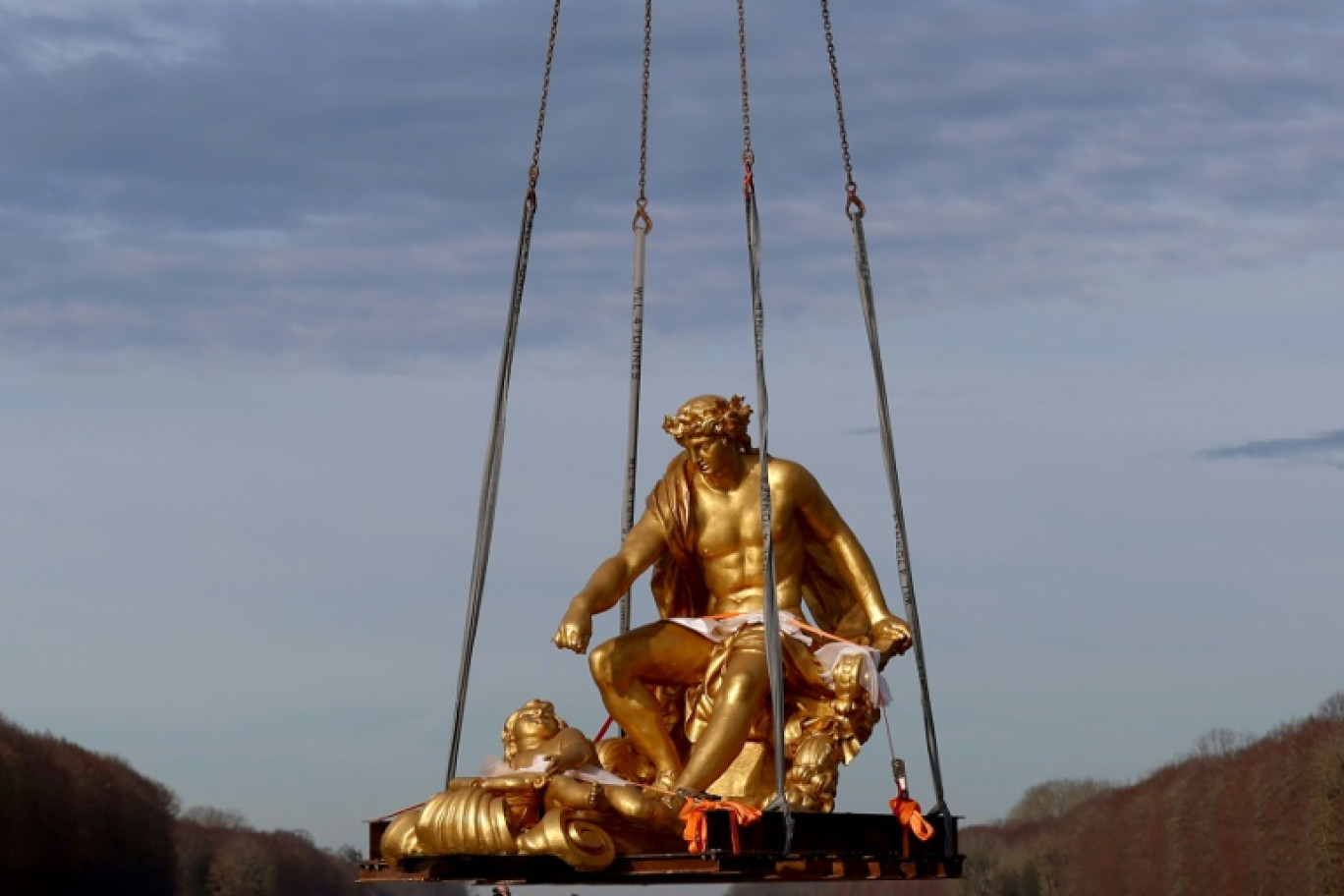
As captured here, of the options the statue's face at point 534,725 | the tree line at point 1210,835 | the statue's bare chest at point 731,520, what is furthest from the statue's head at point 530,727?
the tree line at point 1210,835

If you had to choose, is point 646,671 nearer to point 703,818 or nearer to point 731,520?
point 731,520

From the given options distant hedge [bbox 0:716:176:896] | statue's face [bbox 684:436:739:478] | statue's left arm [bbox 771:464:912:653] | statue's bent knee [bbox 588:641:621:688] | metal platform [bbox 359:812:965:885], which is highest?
distant hedge [bbox 0:716:176:896]

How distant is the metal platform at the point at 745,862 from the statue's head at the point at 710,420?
2.23 metres

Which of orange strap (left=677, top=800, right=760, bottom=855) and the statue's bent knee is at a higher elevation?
the statue's bent knee

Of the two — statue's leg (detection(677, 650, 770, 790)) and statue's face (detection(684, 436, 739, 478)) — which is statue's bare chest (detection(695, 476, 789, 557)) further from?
statue's leg (detection(677, 650, 770, 790))

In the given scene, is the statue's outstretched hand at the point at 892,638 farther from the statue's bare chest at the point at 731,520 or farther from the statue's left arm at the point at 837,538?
the statue's bare chest at the point at 731,520

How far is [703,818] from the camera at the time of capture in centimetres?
1124

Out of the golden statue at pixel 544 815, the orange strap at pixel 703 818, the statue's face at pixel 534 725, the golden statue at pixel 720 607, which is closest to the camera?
the orange strap at pixel 703 818

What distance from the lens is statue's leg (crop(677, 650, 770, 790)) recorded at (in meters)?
12.0

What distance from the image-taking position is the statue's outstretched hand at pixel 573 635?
1238 centimetres

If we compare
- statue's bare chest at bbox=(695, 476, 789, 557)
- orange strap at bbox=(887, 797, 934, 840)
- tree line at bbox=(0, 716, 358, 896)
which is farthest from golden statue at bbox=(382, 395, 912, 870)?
tree line at bbox=(0, 716, 358, 896)

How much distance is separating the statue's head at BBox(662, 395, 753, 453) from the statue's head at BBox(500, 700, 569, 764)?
5.53 feet

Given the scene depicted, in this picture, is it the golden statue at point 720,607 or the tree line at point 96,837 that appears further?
the tree line at point 96,837

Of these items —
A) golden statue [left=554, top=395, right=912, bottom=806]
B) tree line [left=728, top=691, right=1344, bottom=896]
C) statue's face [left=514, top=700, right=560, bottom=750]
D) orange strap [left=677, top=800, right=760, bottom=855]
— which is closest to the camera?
orange strap [left=677, top=800, right=760, bottom=855]
